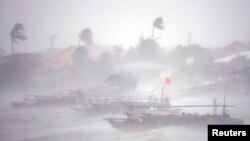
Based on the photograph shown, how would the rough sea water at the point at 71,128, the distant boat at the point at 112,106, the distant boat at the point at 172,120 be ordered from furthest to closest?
1. the distant boat at the point at 112,106
2. the distant boat at the point at 172,120
3. the rough sea water at the point at 71,128

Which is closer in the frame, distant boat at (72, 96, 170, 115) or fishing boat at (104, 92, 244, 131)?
fishing boat at (104, 92, 244, 131)

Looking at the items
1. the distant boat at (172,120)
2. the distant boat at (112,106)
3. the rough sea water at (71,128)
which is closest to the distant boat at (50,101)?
the rough sea water at (71,128)

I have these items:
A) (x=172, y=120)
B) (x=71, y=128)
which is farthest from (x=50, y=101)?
(x=172, y=120)

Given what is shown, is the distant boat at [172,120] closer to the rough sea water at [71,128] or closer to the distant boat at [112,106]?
the rough sea water at [71,128]

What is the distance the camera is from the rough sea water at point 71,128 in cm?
2209

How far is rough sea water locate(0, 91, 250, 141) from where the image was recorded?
22.1m

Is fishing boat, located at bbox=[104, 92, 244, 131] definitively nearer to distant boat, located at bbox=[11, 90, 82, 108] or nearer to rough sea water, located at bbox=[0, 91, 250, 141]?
rough sea water, located at bbox=[0, 91, 250, 141]

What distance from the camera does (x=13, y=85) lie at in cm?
4734

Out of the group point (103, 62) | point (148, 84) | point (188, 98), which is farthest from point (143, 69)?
point (188, 98)

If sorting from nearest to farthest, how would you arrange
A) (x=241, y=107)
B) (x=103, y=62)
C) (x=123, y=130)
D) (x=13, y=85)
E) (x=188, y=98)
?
(x=123, y=130) < (x=241, y=107) < (x=188, y=98) < (x=13, y=85) < (x=103, y=62)

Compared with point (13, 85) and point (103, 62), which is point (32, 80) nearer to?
point (13, 85)

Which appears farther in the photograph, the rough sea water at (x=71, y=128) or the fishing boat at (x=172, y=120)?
the fishing boat at (x=172, y=120)

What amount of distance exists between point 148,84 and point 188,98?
12.9 metres

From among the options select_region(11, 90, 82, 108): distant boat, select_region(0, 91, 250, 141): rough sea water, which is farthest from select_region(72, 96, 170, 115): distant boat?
select_region(11, 90, 82, 108): distant boat
